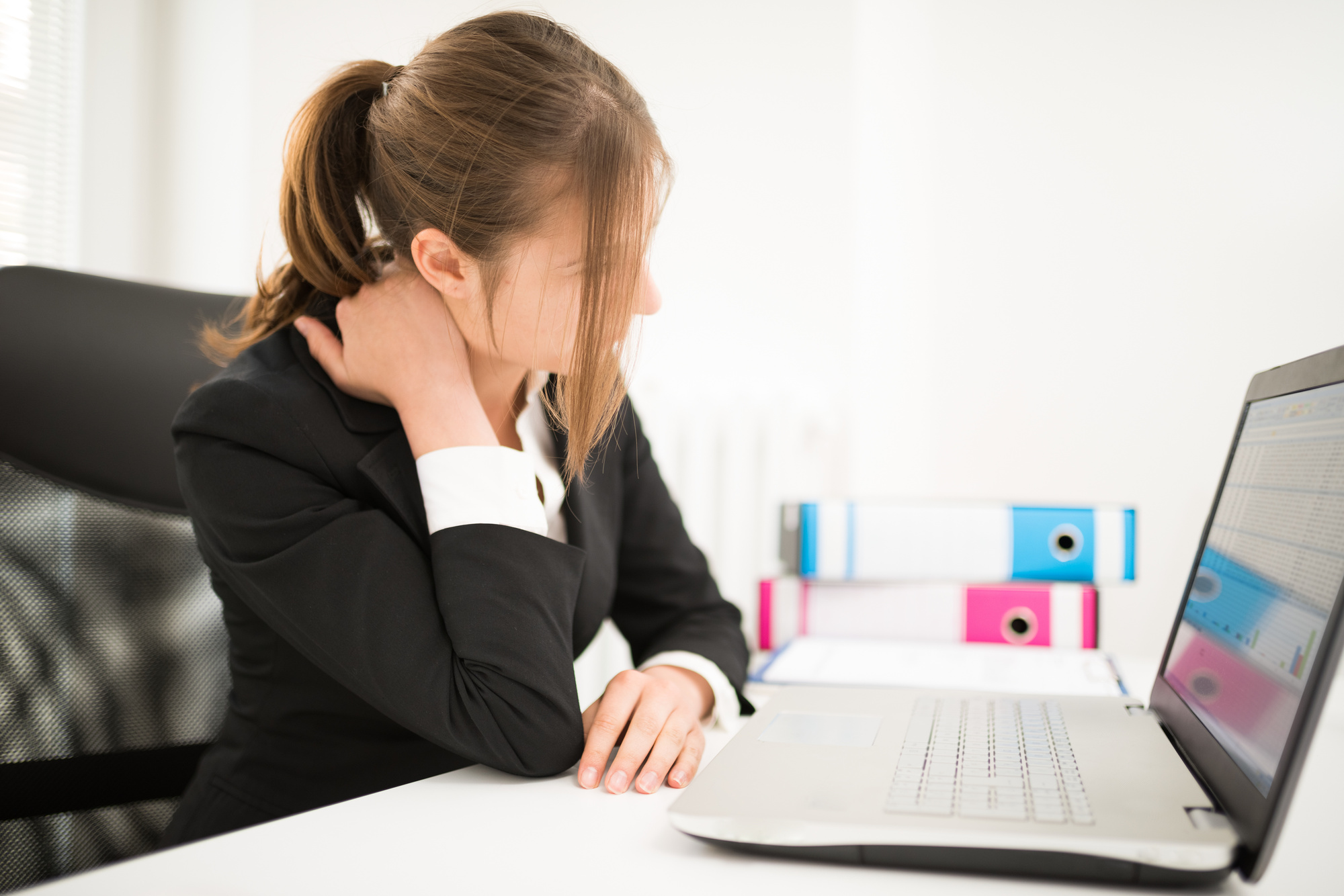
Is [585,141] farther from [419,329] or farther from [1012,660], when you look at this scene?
[1012,660]

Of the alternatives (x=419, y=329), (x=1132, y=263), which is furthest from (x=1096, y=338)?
(x=419, y=329)

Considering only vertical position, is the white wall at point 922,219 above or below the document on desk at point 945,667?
above

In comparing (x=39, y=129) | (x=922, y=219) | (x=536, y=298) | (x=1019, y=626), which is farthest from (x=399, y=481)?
(x=39, y=129)

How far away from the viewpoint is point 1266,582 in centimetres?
47

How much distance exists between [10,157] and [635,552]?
142 cm

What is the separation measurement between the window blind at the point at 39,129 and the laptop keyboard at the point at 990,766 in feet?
5.69

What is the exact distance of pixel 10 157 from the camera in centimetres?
154

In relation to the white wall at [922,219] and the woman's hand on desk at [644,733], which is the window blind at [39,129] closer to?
the white wall at [922,219]

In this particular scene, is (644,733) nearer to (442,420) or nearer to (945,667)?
(442,420)

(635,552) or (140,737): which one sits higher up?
(635,552)

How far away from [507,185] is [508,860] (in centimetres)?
50

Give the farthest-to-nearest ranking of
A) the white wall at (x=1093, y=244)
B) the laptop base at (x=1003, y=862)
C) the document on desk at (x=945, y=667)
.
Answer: the white wall at (x=1093, y=244) → the document on desk at (x=945, y=667) → the laptop base at (x=1003, y=862)

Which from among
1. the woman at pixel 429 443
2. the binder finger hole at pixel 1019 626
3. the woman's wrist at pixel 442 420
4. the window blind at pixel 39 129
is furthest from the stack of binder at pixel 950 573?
the window blind at pixel 39 129

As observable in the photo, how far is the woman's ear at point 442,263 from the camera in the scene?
73 cm
